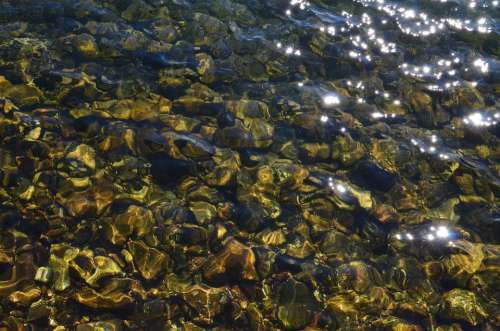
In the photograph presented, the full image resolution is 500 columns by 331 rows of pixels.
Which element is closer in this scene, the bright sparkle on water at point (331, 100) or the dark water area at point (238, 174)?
the dark water area at point (238, 174)

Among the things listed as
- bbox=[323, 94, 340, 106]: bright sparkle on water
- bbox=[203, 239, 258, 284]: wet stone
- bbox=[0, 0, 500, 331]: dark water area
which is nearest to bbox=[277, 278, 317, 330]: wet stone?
bbox=[0, 0, 500, 331]: dark water area

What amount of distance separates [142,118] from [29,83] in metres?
1.78

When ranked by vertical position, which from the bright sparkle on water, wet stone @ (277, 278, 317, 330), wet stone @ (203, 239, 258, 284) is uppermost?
the bright sparkle on water

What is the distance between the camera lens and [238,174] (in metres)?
5.66

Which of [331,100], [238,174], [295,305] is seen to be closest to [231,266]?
[295,305]

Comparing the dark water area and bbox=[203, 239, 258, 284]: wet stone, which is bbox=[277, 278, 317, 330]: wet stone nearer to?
the dark water area

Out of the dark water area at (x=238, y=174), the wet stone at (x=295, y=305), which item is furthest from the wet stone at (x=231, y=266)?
the wet stone at (x=295, y=305)

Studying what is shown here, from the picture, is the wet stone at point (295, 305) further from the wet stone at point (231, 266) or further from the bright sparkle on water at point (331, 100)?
the bright sparkle on water at point (331, 100)

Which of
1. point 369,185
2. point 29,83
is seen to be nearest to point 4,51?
point 29,83

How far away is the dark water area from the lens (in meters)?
4.46

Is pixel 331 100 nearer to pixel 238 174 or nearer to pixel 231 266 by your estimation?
pixel 238 174

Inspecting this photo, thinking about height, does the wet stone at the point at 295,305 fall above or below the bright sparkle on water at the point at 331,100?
below

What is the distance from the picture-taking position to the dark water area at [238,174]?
Result: 446 centimetres

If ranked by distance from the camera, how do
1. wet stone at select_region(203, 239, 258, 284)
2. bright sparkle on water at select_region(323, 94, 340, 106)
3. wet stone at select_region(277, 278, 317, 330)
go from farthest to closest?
bright sparkle on water at select_region(323, 94, 340, 106) → wet stone at select_region(203, 239, 258, 284) → wet stone at select_region(277, 278, 317, 330)
